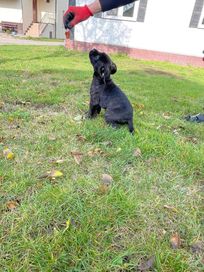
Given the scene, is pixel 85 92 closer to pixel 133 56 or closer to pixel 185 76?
pixel 185 76

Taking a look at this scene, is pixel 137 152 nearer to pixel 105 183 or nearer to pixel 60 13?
pixel 105 183

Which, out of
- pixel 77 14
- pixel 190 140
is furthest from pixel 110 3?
Result: pixel 190 140

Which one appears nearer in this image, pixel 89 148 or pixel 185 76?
pixel 89 148

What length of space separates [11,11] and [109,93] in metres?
23.4

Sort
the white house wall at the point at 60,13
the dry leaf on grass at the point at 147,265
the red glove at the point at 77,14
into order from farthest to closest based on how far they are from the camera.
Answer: the white house wall at the point at 60,13, the red glove at the point at 77,14, the dry leaf on grass at the point at 147,265

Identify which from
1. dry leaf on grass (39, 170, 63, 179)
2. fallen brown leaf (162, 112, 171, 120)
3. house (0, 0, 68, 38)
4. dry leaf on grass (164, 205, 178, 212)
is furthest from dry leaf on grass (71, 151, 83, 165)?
house (0, 0, 68, 38)

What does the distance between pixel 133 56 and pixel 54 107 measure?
8539mm

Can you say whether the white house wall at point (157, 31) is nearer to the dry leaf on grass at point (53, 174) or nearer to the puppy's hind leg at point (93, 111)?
the puppy's hind leg at point (93, 111)

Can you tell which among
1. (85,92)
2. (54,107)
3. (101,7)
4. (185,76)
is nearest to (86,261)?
(101,7)

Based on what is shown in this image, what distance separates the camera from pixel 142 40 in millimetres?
10750

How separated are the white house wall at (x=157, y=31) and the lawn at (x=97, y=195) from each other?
324 inches

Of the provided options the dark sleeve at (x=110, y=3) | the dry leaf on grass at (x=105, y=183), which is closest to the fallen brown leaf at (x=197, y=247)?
the dry leaf on grass at (x=105, y=183)

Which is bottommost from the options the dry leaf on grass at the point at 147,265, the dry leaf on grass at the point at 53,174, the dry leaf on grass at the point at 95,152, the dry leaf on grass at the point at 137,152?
the dry leaf on grass at the point at 147,265

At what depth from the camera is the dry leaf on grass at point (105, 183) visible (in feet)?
5.81
